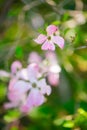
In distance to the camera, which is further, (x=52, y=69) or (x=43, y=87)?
(x=52, y=69)

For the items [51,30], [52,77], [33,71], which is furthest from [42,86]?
[52,77]

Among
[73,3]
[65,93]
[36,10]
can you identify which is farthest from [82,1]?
[65,93]

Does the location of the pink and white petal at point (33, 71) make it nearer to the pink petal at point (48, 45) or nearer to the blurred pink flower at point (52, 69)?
the blurred pink flower at point (52, 69)

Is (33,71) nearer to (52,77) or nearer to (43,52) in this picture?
(52,77)

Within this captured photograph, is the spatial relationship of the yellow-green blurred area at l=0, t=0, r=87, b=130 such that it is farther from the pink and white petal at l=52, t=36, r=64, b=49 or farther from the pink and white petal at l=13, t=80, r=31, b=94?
the pink and white petal at l=52, t=36, r=64, b=49

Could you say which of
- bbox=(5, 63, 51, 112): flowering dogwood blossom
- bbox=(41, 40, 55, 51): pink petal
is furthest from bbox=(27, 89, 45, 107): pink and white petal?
bbox=(41, 40, 55, 51): pink petal

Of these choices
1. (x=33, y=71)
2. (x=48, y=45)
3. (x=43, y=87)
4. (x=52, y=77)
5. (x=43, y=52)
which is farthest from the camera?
(x=43, y=52)

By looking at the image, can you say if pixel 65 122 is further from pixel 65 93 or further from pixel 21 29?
pixel 21 29
